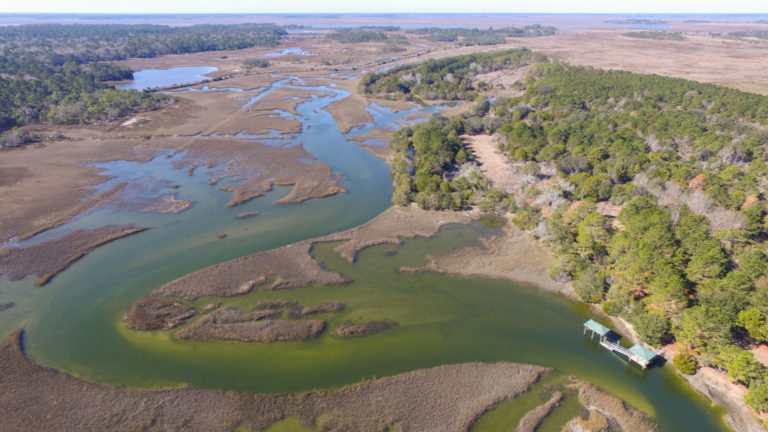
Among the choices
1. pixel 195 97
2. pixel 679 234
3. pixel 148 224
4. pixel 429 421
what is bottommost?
pixel 429 421

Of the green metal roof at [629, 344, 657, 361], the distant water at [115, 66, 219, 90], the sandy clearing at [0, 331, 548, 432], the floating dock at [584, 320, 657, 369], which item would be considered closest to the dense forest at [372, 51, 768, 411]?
the green metal roof at [629, 344, 657, 361]

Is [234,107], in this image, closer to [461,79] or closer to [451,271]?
[461,79]

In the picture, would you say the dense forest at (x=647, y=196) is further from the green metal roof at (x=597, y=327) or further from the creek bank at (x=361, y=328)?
the creek bank at (x=361, y=328)

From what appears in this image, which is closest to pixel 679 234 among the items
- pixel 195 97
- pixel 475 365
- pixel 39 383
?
pixel 475 365

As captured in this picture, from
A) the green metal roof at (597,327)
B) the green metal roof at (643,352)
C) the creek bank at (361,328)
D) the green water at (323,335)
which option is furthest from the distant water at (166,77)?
the green metal roof at (643,352)

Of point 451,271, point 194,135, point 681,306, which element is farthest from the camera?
point 194,135
